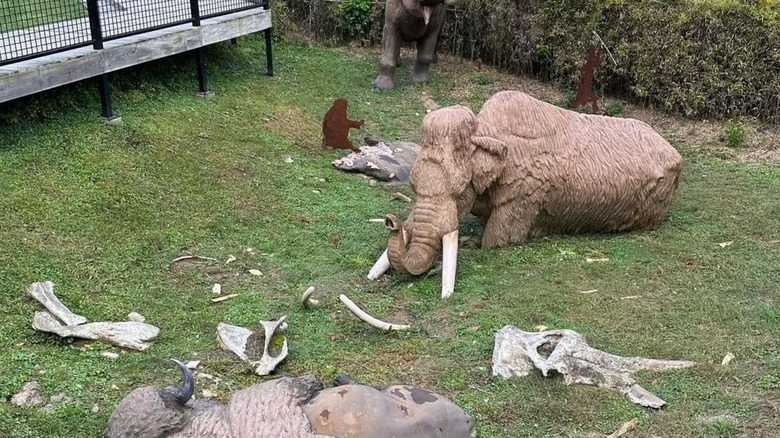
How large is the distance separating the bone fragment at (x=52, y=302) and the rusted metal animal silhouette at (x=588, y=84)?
21.7 feet

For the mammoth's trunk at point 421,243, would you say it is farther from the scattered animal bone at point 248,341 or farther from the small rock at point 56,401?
the small rock at point 56,401

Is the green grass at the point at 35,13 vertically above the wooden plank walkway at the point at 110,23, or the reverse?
the green grass at the point at 35,13

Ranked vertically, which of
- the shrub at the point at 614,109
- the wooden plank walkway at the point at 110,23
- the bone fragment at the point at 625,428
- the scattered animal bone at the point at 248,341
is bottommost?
the shrub at the point at 614,109

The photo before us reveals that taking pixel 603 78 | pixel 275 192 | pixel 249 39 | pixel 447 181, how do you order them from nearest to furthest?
pixel 447 181 < pixel 275 192 < pixel 603 78 < pixel 249 39

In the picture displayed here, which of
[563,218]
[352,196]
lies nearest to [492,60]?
[352,196]

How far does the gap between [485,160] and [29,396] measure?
3337 mm

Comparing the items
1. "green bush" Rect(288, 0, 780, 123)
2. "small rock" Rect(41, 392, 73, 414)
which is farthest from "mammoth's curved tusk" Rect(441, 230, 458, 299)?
"green bush" Rect(288, 0, 780, 123)

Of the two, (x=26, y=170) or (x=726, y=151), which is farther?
(x=726, y=151)

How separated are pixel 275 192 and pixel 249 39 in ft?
17.8

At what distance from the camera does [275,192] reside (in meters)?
7.05

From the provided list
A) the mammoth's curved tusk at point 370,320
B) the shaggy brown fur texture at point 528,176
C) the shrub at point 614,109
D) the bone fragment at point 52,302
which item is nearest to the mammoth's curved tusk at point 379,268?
the shaggy brown fur texture at point 528,176

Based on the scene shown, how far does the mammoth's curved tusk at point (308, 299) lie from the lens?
4852mm

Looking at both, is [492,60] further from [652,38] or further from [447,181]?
[447,181]

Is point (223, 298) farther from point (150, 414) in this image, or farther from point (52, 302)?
point (150, 414)
